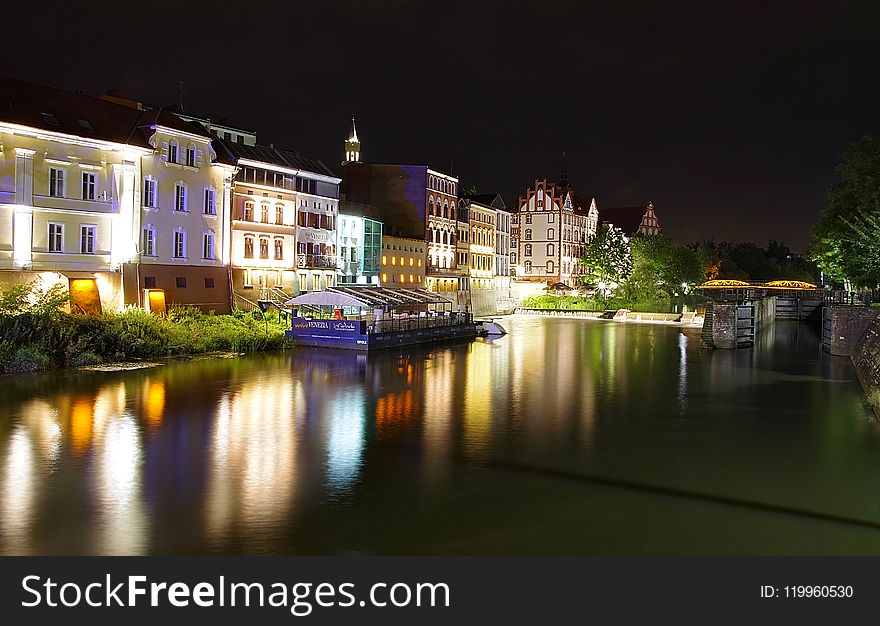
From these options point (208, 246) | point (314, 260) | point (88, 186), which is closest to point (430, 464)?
point (88, 186)

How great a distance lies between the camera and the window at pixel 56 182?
4165cm

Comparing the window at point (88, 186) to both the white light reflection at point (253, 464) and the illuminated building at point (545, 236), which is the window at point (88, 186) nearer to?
the white light reflection at point (253, 464)

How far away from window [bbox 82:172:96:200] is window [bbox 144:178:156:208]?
3553mm

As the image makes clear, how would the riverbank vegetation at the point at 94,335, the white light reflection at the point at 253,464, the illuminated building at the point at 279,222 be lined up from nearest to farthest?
the white light reflection at the point at 253,464, the riverbank vegetation at the point at 94,335, the illuminated building at the point at 279,222

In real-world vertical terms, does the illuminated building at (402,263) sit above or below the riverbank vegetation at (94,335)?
above

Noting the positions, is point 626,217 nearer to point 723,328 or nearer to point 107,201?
point 723,328

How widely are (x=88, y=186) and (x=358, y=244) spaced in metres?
28.5

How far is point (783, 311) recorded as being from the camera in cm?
10544

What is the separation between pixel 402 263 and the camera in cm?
7794

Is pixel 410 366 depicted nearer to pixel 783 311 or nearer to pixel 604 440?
pixel 604 440

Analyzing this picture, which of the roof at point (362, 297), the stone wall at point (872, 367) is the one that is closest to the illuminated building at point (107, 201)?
the roof at point (362, 297)

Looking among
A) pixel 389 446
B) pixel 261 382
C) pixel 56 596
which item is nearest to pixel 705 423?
pixel 389 446

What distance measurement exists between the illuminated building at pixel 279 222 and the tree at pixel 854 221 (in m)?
37.8

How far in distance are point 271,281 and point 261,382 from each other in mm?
27240
